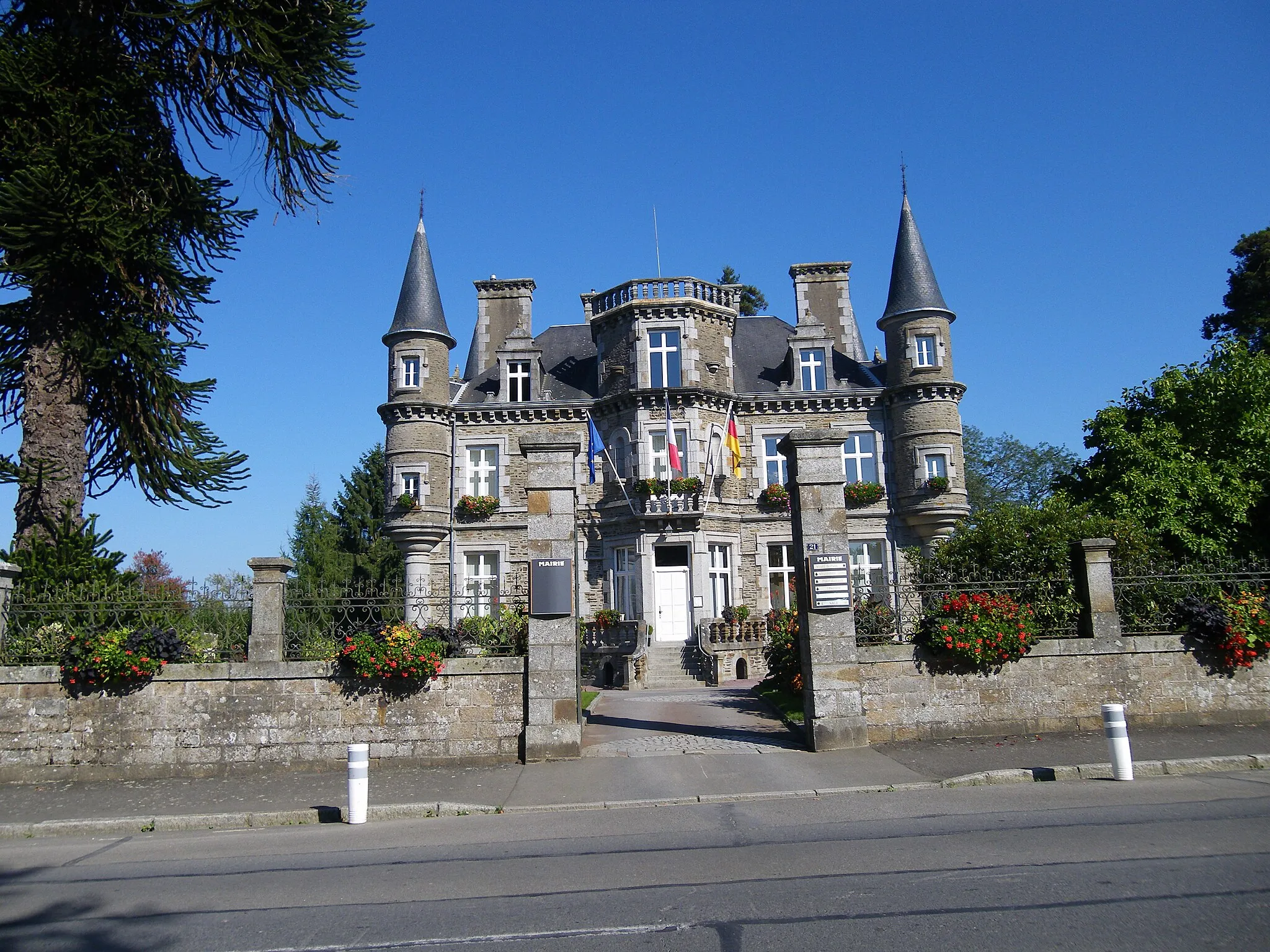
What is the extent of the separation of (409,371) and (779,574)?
13821 mm

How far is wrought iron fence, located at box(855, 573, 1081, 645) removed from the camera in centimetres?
1139

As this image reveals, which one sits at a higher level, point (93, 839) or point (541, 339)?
point (541, 339)

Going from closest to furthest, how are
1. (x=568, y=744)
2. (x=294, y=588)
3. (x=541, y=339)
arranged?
1. (x=568, y=744)
2. (x=294, y=588)
3. (x=541, y=339)

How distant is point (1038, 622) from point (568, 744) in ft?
22.0

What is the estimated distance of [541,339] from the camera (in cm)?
3244

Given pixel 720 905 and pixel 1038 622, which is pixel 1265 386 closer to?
pixel 1038 622

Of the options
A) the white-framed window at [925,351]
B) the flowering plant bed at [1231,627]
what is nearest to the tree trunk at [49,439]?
the flowering plant bed at [1231,627]

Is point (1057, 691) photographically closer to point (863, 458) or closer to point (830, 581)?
point (830, 581)

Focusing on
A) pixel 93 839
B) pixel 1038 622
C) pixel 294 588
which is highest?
pixel 294 588

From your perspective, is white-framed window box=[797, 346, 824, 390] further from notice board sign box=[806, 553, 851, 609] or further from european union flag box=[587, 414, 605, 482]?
notice board sign box=[806, 553, 851, 609]

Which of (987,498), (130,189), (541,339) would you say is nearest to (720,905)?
(130,189)

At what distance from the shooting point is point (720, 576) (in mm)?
26969

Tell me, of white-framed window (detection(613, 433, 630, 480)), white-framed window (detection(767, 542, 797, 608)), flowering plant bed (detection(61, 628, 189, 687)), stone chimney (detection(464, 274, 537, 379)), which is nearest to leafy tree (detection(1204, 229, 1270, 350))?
white-framed window (detection(767, 542, 797, 608))

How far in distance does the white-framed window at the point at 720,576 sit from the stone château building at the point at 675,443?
0.05 meters
